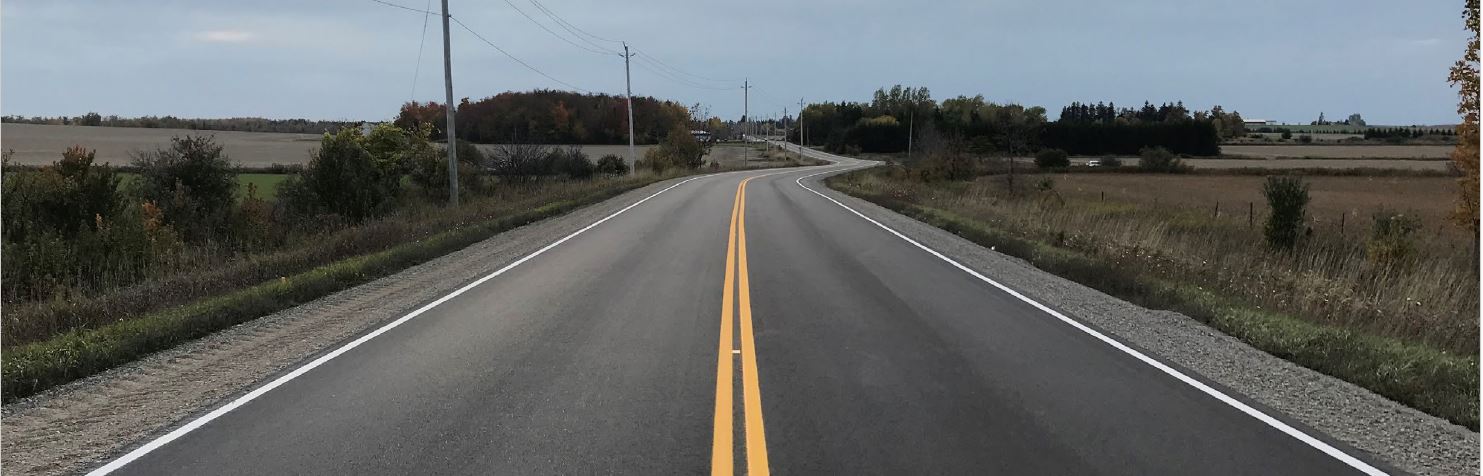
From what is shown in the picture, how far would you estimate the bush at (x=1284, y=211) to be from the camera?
21.4 meters

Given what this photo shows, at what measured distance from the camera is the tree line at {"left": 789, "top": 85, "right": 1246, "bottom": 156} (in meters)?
122

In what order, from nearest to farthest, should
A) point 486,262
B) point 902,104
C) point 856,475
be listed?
point 856,475 < point 486,262 < point 902,104

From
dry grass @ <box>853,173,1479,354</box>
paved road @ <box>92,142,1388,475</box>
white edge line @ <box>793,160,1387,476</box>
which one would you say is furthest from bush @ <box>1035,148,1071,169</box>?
paved road @ <box>92,142,1388,475</box>

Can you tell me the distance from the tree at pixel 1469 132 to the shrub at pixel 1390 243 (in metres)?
1.11

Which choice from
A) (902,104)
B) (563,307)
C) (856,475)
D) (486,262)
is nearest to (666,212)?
(486,262)

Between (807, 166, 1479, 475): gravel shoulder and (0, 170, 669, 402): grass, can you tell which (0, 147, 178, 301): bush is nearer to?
(0, 170, 669, 402): grass

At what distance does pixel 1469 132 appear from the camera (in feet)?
61.9

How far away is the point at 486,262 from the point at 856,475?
10874mm

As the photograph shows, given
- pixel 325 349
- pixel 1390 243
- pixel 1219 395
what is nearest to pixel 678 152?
pixel 1390 243

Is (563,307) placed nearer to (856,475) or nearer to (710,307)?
(710,307)

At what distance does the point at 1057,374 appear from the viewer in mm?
6910

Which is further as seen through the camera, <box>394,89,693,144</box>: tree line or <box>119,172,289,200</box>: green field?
<box>394,89,693,144</box>: tree line

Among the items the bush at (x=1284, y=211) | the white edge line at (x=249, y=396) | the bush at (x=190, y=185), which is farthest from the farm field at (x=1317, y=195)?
the bush at (x=190, y=185)

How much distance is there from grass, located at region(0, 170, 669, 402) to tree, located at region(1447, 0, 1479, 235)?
21196 millimetres
